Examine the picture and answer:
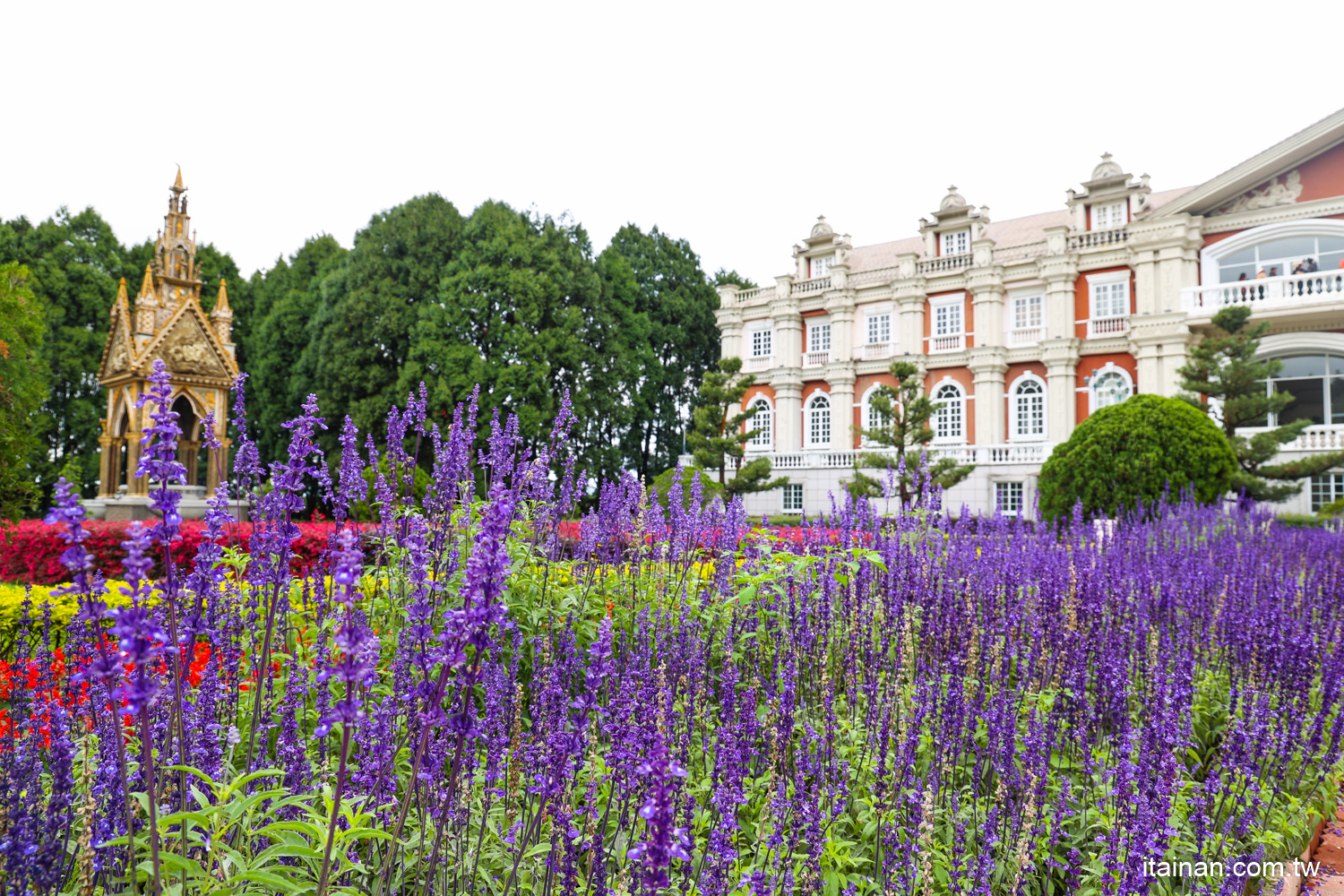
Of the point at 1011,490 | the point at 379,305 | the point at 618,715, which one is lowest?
the point at 618,715

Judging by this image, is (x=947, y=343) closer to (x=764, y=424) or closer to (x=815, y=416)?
(x=815, y=416)

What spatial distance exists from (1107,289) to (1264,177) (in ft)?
16.0

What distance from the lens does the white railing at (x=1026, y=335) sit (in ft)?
85.6

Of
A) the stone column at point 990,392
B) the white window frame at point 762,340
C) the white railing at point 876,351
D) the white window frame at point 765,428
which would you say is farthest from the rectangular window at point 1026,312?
the white window frame at point 765,428

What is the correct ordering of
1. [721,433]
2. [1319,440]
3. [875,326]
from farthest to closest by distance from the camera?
1. [875,326]
2. [721,433]
3. [1319,440]

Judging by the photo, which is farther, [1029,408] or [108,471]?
[1029,408]

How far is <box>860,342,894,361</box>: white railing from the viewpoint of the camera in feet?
94.5

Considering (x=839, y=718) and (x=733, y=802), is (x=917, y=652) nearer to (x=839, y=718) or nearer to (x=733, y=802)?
(x=839, y=718)

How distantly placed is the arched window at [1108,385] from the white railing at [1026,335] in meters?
2.31

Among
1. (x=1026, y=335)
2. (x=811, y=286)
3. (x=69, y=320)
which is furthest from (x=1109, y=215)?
(x=69, y=320)

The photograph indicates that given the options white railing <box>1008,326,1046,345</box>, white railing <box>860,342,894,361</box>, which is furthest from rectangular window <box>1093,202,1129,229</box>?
white railing <box>860,342,894,361</box>

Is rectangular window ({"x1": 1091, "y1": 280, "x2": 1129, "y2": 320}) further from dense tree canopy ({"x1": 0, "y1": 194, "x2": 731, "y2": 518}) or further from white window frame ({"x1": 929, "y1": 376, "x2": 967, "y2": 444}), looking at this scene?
dense tree canopy ({"x1": 0, "y1": 194, "x2": 731, "y2": 518})

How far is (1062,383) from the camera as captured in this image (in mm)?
24812

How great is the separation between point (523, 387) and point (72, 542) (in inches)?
898
